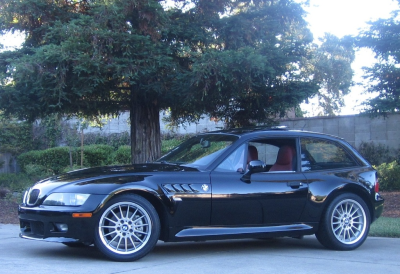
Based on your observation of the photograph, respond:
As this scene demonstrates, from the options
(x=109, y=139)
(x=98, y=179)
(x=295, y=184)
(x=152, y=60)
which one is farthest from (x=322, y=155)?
(x=109, y=139)

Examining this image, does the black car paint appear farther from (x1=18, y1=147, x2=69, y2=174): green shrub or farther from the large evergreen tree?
(x1=18, y1=147, x2=69, y2=174): green shrub

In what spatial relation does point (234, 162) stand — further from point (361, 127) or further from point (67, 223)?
point (361, 127)

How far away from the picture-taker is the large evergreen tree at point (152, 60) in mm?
9656

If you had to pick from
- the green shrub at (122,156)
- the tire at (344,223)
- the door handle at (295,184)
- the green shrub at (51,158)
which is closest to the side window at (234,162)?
the door handle at (295,184)

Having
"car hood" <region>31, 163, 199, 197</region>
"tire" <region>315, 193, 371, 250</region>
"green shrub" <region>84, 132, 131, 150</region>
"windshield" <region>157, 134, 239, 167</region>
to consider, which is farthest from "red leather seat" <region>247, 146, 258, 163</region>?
"green shrub" <region>84, 132, 131, 150</region>

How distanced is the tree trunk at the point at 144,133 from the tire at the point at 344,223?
5472mm

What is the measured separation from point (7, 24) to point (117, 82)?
2.54 metres

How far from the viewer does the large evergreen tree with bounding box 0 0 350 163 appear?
966 centimetres

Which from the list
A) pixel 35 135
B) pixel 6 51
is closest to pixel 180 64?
pixel 6 51

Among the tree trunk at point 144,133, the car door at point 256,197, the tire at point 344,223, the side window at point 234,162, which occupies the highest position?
the tree trunk at point 144,133

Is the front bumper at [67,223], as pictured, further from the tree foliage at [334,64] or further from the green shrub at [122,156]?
the green shrub at [122,156]

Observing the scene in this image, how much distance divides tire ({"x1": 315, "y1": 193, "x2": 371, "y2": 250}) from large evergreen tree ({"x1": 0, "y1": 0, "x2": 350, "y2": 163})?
3170 mm

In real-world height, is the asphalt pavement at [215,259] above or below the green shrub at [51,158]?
below

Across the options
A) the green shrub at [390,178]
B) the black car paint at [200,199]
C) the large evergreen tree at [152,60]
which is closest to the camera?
the black car paint at [200,199]
